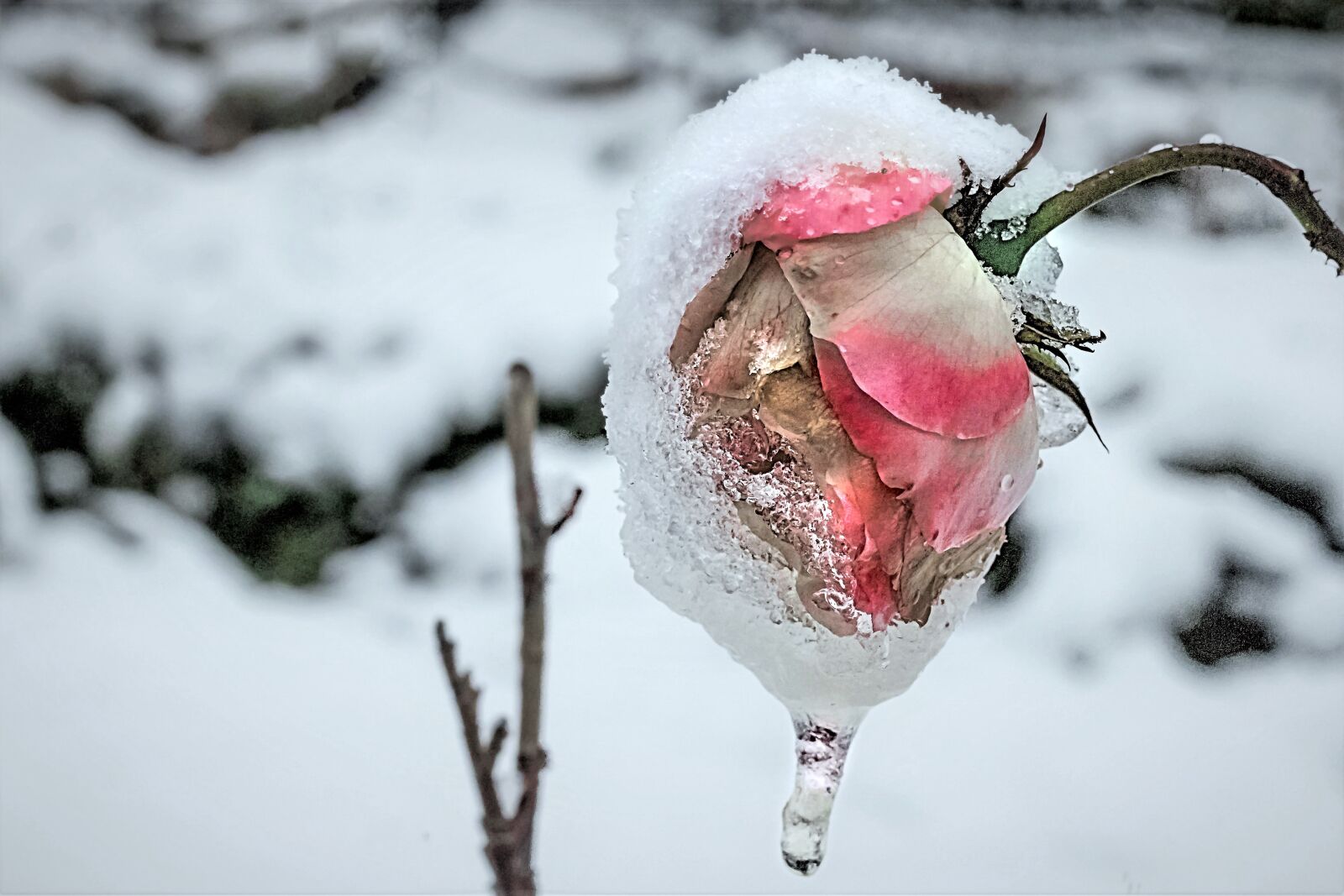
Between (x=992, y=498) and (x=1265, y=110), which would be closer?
(x=992, y=498)

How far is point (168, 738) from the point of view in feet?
1.24

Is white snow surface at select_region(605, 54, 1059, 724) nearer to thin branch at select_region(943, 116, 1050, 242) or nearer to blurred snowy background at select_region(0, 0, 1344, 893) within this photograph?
thin branch at select_region(943, 116, 1050, 242)

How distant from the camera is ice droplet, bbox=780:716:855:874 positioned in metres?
0.26

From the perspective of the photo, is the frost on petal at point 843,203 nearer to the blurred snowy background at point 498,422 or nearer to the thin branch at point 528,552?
the thin branch at point 528,552

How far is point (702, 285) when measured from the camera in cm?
22

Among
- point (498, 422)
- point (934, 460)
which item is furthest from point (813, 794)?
point (498, 422)

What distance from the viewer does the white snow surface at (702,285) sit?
8.8 inches

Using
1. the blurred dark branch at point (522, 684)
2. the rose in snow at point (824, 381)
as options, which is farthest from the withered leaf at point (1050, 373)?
the blurred dark branch at point (522, 684)

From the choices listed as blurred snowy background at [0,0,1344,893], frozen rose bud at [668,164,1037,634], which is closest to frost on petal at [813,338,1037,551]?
frozen rose bud at [668,164,1037,634]

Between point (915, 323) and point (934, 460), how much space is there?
0.09 feet

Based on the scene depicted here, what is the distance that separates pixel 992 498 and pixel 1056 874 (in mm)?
198

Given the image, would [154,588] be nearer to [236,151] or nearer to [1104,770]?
[236,151]

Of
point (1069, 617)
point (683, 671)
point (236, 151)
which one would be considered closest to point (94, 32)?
point (236, 151)

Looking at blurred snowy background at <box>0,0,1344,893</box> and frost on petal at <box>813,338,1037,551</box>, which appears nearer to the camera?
frost on petal at <box>813,338,1037,551</box>
